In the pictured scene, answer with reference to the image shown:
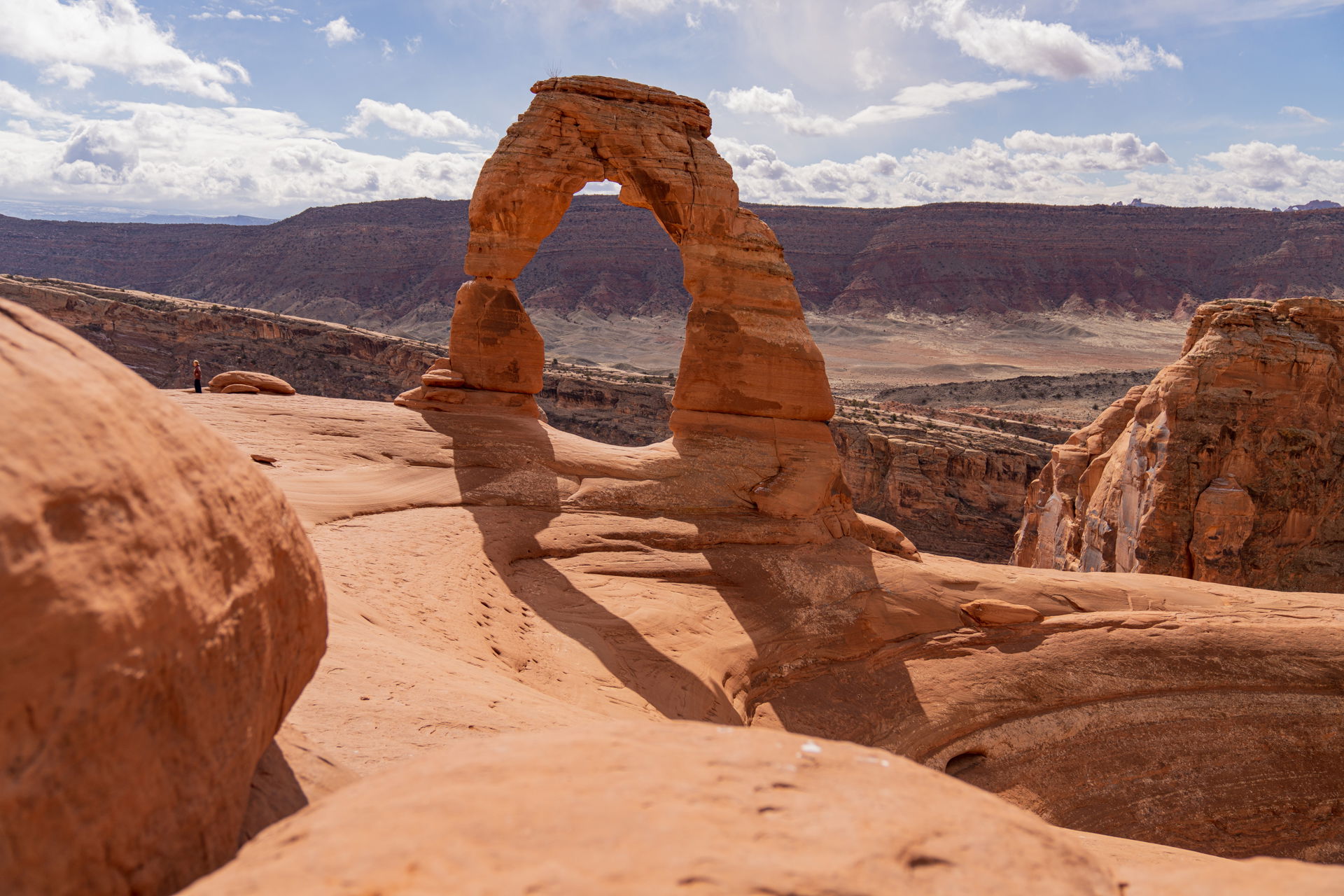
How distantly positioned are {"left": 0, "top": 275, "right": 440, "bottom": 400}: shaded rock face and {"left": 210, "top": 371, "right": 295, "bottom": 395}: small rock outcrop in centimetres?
2238

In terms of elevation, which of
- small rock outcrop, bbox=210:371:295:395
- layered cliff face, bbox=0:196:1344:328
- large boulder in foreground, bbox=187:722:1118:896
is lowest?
large boulder in foreground, bbox=187:722:1118:896

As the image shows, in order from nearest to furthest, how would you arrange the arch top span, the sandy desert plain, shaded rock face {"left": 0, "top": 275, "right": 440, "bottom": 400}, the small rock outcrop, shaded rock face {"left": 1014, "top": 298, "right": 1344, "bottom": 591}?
the sandy desert plain
the arch top span
the small rock outcrop
shaded rock face {"left": 1014, "top": 298, "right": 1344, "bottom": 591}
shaded rock face {"left": 0, "top": 275, "right": 440, "bottom": 400}

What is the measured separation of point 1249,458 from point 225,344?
36.4m

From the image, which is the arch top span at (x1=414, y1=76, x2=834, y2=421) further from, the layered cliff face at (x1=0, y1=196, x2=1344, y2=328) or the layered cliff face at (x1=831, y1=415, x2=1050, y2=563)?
the layered cliff face at (x1=0, y1=196, x2=1344, y2=328)

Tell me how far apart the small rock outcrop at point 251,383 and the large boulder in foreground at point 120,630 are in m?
11.9

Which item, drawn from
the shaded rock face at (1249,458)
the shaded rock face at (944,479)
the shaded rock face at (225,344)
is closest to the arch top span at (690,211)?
the shaded rock face at (1249,458)

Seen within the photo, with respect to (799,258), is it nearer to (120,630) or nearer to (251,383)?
(251,383)

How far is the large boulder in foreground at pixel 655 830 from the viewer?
7.50 ft

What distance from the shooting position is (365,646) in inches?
233

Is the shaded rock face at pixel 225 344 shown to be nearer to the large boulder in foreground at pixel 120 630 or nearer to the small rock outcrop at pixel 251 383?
the small rock outcrop at pixel 251 383

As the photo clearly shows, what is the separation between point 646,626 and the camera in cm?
1002

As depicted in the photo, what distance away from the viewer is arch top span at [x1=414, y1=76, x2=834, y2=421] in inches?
520

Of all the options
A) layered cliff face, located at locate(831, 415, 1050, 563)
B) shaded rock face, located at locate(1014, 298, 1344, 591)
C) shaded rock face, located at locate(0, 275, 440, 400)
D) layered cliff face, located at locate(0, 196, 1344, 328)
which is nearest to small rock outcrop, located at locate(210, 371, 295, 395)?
shaded rock face, located at locate(1014, 298, 1344, 591)

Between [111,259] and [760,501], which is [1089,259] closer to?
[760,501]
